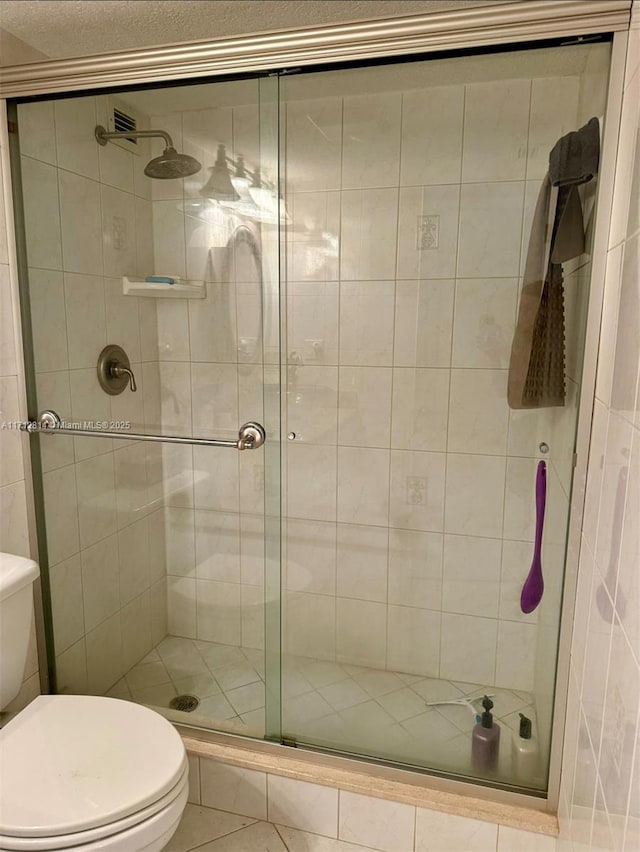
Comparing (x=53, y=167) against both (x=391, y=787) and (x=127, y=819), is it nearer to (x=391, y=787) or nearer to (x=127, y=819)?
(x=127, y=819)

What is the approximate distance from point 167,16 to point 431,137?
0.71m

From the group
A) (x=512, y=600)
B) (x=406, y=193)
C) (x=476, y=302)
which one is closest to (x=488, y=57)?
(x=406, y=193)

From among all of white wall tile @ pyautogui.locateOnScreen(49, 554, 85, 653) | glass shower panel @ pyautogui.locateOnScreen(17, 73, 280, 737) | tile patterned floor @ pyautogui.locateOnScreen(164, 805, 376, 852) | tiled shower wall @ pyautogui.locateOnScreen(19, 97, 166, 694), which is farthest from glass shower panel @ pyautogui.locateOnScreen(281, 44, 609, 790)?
white wall tile @ pyautogui.locateOnScreen(49, 554, 85, 653)

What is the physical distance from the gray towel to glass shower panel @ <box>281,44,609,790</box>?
4 cm

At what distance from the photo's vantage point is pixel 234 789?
1578 mm

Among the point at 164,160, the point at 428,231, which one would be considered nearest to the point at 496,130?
the point at 428,231

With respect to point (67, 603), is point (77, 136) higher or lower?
higher

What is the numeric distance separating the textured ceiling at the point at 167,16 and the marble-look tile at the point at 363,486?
1120 millimetres

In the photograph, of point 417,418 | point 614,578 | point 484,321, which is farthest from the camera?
point 417,418

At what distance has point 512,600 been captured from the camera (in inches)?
64.0

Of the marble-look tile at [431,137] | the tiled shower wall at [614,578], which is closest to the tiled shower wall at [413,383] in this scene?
the marble-look tile at [431,137]

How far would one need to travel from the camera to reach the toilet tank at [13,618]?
55.7 inches

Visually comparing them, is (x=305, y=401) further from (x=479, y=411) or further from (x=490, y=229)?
(x=490, y=229)

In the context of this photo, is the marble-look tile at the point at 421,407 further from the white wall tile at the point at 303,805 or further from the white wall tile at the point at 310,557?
the white wall tile at the point at 303,805
